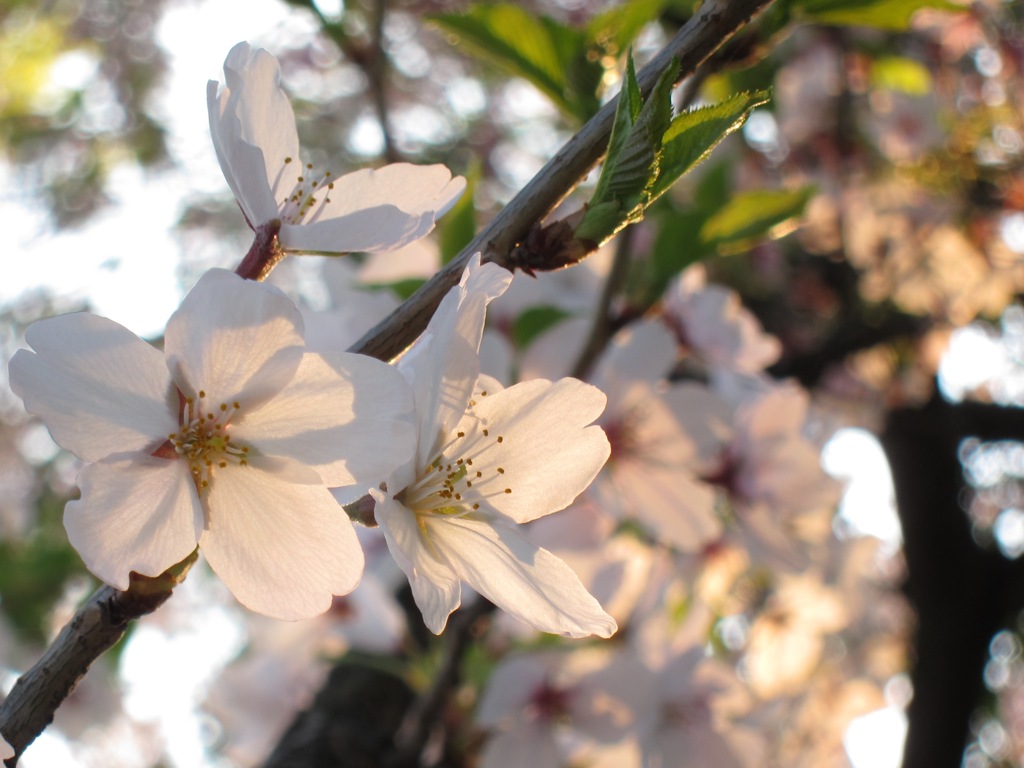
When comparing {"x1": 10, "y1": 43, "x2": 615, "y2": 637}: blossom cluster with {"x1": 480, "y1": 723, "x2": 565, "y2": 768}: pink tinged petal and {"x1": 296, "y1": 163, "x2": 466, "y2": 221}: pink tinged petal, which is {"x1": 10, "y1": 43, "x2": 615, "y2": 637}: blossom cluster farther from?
{"x1": 480, "y1": 723, "x2": 565, "y2": 768}: pink tinged petal

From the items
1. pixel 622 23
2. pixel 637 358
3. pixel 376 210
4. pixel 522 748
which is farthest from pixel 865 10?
pixel 522 748

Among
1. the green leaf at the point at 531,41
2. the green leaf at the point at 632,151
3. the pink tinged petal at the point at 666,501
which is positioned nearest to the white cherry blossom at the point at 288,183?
the green leaf at the point at 632,151

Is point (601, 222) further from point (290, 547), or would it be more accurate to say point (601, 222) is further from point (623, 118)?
point (290, 547)

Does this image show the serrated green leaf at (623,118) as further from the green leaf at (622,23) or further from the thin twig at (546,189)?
the green leaf at (622,23)

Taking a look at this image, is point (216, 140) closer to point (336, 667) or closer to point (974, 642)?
point (336, 667)

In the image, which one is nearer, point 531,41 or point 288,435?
point 288,435

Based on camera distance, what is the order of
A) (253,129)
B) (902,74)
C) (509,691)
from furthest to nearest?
(902,74) < (509,691) < (253,129)
